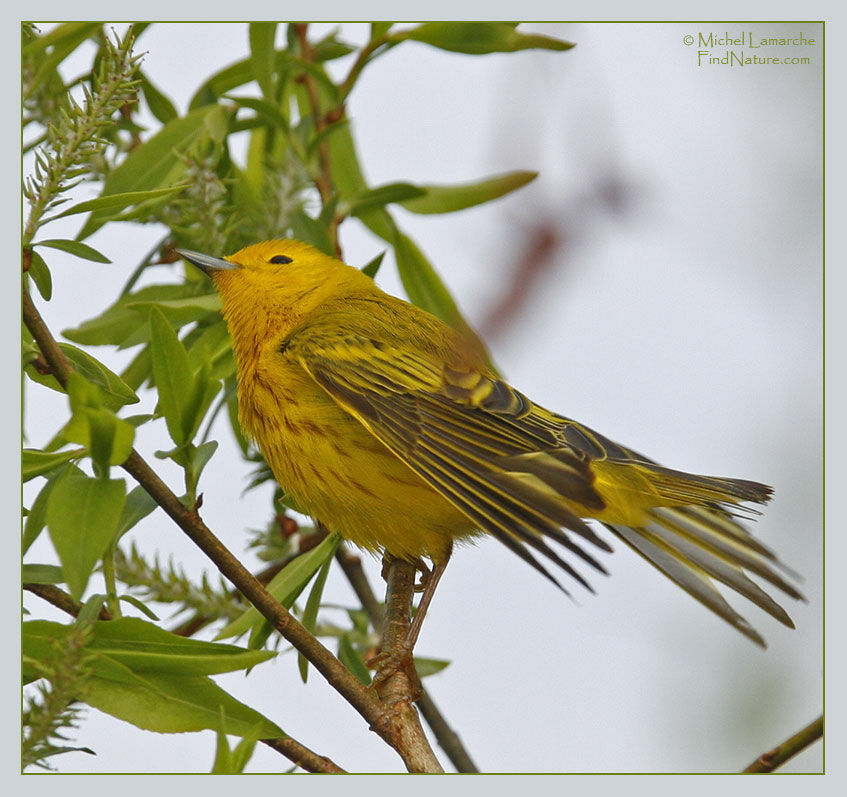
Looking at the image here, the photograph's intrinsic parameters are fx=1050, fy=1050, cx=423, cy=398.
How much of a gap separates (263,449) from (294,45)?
0.91 metres

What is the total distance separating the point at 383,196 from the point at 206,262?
389mm

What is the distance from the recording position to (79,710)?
1.33m

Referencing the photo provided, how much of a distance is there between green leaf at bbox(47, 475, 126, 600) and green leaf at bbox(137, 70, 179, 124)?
1108mm

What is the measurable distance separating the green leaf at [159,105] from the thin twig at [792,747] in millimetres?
1715

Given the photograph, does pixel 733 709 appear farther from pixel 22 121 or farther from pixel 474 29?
pixel 22 121

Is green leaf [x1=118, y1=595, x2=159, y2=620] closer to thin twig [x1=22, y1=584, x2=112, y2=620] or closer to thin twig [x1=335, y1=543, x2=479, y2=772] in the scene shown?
thin twig [x1=22, y1=584, x2=112, y2=620]

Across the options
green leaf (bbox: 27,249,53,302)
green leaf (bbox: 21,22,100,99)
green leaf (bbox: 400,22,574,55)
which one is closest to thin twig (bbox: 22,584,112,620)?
green leaf (bbox: 27,249,53,302)

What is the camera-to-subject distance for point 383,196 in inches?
86.1

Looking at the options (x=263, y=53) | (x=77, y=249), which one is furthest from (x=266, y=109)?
(x=77, y=249)

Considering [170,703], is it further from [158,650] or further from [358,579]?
[358,579]

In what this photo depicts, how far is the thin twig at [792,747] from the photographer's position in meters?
1.50

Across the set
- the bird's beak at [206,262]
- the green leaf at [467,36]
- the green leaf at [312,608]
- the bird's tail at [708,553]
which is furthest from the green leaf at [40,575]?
the green leaf at [467,36]

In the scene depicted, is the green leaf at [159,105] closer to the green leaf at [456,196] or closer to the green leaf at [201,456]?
the green leaf at [456,196]

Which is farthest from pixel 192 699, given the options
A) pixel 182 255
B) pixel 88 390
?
pixel 182 255
